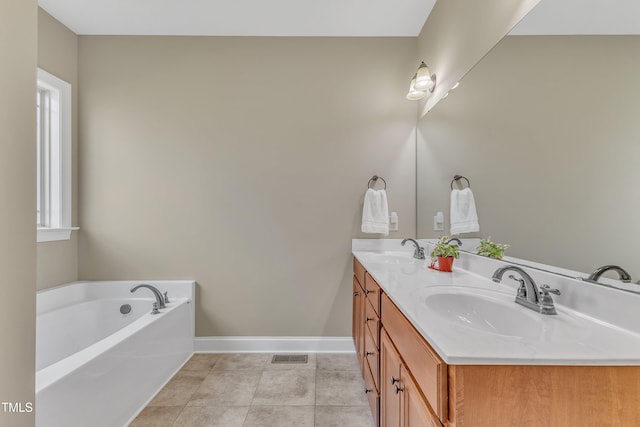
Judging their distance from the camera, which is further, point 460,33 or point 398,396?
point 460,33

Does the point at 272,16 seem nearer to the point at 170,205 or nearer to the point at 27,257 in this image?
the point at 170,205

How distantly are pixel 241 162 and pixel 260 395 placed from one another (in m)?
1.69

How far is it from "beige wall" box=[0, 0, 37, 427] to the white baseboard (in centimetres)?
171

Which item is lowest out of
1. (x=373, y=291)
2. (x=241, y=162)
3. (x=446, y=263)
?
(x=373, y=291)

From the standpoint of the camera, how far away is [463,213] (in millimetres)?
1650

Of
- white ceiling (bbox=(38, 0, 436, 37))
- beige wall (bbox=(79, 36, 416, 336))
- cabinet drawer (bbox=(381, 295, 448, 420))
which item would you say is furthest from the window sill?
cabinet drawer (bbox=(381, 295, 448, 420))

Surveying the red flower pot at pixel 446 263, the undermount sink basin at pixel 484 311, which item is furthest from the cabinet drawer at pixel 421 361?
the red flower pot at pixel 446 263

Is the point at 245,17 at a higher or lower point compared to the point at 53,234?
higher

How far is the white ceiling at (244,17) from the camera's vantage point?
2045mm

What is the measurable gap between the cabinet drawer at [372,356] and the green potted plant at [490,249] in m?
0.72

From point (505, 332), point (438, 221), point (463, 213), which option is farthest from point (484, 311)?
point (438, 221)

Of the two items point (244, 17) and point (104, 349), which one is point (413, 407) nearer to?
point (104, 349)

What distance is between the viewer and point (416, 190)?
7.86 ft

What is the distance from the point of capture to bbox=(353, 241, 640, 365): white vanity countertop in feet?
2.08
